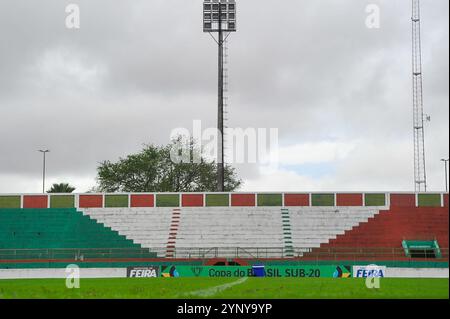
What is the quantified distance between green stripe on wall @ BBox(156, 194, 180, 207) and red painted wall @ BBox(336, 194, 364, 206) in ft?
39.3

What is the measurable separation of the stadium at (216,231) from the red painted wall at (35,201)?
0.25 feet

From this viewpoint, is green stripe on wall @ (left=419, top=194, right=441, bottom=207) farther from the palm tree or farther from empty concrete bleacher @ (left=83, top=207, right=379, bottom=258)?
the palm tree

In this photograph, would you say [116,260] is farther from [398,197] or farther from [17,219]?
[398,197]

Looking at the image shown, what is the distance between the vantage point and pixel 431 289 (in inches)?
920

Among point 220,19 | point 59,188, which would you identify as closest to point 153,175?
point 59,188

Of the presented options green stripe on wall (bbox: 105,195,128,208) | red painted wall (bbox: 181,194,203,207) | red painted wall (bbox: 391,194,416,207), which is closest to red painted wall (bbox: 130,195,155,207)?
green stripe on wall (bbox: 105,195,128,208)

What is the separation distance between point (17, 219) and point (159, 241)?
1093 centimetres

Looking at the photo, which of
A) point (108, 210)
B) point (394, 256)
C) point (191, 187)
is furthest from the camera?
point (191, 187)

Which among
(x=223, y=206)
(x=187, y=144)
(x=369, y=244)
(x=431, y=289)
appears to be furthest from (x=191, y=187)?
(x=431, y=289)

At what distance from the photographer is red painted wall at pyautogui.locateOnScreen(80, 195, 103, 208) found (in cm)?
5469

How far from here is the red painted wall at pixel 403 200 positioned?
53.3 meters

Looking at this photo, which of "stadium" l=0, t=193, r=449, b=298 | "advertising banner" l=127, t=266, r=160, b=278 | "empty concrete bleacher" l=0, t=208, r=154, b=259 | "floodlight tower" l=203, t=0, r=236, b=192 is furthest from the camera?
"floodlight tower" l=203, t=0, r=236, b=192

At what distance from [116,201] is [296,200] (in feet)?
44.3

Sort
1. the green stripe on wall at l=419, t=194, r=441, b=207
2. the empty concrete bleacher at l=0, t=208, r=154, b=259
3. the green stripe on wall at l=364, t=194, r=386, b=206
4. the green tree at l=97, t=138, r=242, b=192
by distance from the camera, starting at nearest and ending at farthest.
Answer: the empty concrete bleacher at l=0, t=208, r=154, b=259 < the green stripe on wall at l=419, t=194, r=441, b=207 < the green stripe on wall at l=364, t=194, r=386, b=206 < the green tree at l=97, t=138, r=242, b=192
